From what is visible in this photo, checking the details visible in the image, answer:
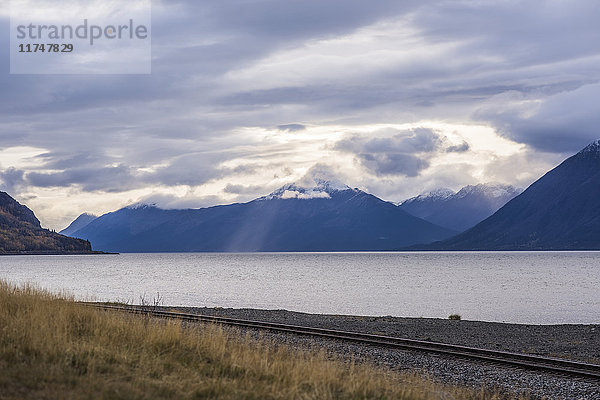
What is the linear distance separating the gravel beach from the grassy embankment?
2.17 m

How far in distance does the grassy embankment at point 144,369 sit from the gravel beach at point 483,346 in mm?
2167

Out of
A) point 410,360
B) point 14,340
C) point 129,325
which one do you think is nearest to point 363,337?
point 410,360

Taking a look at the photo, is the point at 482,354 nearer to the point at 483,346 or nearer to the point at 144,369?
the point at 483,346

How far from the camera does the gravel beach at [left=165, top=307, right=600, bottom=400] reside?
52.7 feet

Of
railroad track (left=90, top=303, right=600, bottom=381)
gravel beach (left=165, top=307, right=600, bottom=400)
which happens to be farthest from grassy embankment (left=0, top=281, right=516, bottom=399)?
railroad track (left=90, top=303, right=600, bottom=381)

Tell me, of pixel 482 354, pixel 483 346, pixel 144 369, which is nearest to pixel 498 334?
pixel 483 346

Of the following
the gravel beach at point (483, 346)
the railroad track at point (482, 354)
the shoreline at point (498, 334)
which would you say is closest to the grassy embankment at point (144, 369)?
the gravel beach at point (483, 346)

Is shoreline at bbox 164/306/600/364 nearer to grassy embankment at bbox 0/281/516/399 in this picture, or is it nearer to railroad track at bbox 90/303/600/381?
railroad track at bbox 90/303/600/381

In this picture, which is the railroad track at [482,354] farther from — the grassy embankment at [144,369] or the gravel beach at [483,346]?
the grassy embankment at [144,369]

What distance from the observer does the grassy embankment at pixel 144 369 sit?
10469mm

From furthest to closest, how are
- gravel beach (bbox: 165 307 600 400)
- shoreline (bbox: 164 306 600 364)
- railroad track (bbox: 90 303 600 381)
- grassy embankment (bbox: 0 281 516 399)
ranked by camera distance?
shoreline (bbox: 164 306 600 364)
railroad track (bbox: 90 303 600 381)
gravel beach (bbox: 165 307 600 400)
grassy embankment (bbox: 0 281 516 399)

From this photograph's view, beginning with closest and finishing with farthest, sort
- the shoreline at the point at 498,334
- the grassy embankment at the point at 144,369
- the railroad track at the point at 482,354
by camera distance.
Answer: the grassy embankment at the point at 144,369 < the railroad track at the point at 482,354 < the shoreline at the point at 498,334

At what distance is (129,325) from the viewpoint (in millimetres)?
15789

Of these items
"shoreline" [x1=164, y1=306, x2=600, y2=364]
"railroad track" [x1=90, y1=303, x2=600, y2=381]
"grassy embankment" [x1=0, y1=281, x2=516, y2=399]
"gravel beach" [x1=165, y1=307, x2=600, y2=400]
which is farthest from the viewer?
"shoreline" [x1=164, y1=306, x2=600, y2=364]
